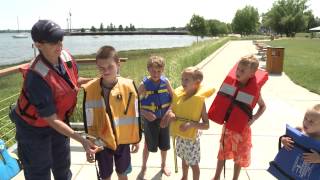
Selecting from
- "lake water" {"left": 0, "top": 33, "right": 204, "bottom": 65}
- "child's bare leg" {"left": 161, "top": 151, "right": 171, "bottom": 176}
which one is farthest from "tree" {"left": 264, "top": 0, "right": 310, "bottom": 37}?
"child's bare leg" {"left": 161, "top": 151, "right": 171, "bottom": 176}

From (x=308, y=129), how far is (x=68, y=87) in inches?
79.2

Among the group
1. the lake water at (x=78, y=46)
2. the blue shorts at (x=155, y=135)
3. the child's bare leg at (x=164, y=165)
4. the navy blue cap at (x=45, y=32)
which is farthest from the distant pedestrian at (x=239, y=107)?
the lake water at (x=78, y=46)

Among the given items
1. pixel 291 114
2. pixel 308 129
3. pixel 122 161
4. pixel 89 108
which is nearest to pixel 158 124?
pixel 122 161

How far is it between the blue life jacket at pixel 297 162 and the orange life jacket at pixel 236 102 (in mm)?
666

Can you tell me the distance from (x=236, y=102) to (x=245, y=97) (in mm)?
116

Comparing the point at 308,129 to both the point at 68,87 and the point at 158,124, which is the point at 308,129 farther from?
the point at 68,87

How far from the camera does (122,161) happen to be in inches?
130

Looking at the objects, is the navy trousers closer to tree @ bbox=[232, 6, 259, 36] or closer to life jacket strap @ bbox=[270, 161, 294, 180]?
life jacket strap @ bbox=[270, 161, 294, 180]

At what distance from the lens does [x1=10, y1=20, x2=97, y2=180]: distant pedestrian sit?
2648 millimetres

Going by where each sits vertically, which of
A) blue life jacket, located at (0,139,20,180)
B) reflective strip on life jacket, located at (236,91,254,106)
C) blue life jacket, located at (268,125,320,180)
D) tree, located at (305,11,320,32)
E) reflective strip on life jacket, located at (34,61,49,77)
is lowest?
blue life jacket, located at (0,139,20,180)

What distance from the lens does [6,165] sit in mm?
3723

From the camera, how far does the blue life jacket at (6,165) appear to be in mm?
3662

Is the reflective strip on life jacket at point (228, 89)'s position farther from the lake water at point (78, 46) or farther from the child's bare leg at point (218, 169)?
the lake water at point (78, 46)

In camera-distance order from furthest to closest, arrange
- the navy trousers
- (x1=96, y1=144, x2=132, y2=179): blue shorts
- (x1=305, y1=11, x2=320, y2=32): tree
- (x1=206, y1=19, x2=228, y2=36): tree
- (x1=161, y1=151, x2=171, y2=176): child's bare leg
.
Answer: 1. (x1=206, y1=19, x2=228, y2=36): tree
2. (x1=305, y1=11, x2=320, y2=32): tree
3. (x1=161, y1=151, x2=171, y2=176): child's bare leg
4. (x1=96, y1=144, x2=132, y2=179): blue shorts
5. the navy trousers
